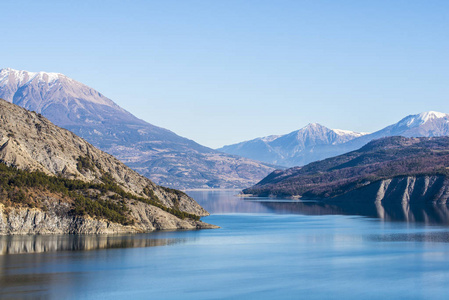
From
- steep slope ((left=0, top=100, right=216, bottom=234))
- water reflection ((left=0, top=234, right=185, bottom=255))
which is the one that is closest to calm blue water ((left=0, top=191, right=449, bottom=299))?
water reflection ((left=0, top=234, right=185, bottom=255))

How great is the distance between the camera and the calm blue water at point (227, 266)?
7375 centimetres

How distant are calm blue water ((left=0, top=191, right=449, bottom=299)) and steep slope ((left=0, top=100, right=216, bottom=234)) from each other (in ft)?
19.3

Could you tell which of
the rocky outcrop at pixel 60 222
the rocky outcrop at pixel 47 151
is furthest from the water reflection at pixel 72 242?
the rocky outcrop at pixel 47 151

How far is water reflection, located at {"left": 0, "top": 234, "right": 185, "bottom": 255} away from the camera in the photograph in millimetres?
99894

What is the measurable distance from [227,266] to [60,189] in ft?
157

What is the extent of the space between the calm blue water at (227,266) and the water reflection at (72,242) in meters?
0.16

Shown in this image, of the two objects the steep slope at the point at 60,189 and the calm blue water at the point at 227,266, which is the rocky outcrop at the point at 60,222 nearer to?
the steep slope at the point at 60,189

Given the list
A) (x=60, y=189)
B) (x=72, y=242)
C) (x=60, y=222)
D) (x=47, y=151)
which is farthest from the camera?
(x=47, y=151)

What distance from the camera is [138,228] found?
132 m

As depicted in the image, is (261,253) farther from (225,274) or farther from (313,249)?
(225,274)

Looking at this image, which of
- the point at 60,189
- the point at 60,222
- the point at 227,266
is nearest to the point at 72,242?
the point at 60,222

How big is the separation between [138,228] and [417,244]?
176 feet

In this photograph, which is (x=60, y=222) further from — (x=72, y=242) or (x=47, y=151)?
(x=47, y=151)

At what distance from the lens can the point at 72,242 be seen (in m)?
110
